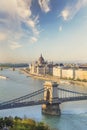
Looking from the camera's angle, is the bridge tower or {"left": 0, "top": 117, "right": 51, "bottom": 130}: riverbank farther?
the bridge tower

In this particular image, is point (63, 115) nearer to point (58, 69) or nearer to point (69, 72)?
point (69, 72)

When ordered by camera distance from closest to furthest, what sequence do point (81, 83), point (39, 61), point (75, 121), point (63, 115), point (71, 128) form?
point (71, 128), point (75, 121), point (63, 115), point (81, 83), point (39, 61)

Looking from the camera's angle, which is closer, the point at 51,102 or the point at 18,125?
the point at 18,125

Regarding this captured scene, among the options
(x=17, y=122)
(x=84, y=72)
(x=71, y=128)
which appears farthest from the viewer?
(x=84, y=72)

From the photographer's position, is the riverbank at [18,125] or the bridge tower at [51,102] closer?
the riverbank at [18,125]

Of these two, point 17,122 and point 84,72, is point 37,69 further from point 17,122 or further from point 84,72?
point 17,122

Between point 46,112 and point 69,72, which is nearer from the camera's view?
point 46,112

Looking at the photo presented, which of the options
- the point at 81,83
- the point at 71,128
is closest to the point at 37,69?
the point at 81,83

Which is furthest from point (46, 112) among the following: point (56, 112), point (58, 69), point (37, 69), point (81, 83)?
point (37, 69)
